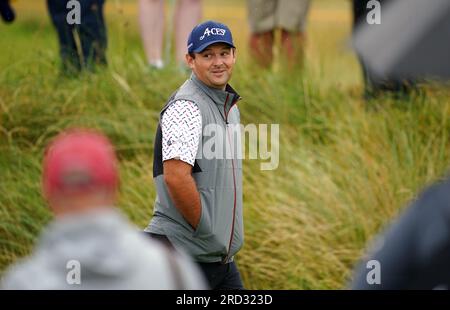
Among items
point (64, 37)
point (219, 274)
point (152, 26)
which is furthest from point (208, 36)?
point (152, 26)

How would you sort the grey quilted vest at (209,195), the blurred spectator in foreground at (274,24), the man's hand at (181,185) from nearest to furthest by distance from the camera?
the man's hand at (181,185), the grey quilted vest at (209,195), the blurred spectator in foreground at (274,24)

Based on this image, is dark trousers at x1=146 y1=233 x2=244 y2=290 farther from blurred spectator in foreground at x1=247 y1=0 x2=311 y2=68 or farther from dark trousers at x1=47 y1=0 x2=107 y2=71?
blurred spectator in foreground at x1=247 y1=0 x2=311 y2=68

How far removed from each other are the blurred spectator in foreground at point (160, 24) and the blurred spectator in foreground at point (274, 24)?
410 mm

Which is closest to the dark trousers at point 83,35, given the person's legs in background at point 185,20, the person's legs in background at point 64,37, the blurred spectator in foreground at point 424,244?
the person's legs in background at point 64,37

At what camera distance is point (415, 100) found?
26.1 ft

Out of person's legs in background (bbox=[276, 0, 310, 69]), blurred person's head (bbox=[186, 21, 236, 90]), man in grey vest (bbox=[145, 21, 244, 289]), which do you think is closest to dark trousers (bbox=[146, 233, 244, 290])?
man in grey vest (bbox=[145, 21, 244, 289])

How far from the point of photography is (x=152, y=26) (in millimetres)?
8945

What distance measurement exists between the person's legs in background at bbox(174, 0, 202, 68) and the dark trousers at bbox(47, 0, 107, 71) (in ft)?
1.81

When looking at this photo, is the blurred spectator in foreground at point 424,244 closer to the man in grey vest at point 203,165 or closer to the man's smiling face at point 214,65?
the man in grey vest at point 203,165

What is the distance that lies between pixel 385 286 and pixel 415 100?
16.3 feet

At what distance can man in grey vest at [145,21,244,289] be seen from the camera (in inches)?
209

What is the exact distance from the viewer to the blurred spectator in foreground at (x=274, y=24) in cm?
875

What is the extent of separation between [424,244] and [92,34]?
5.85 meters
